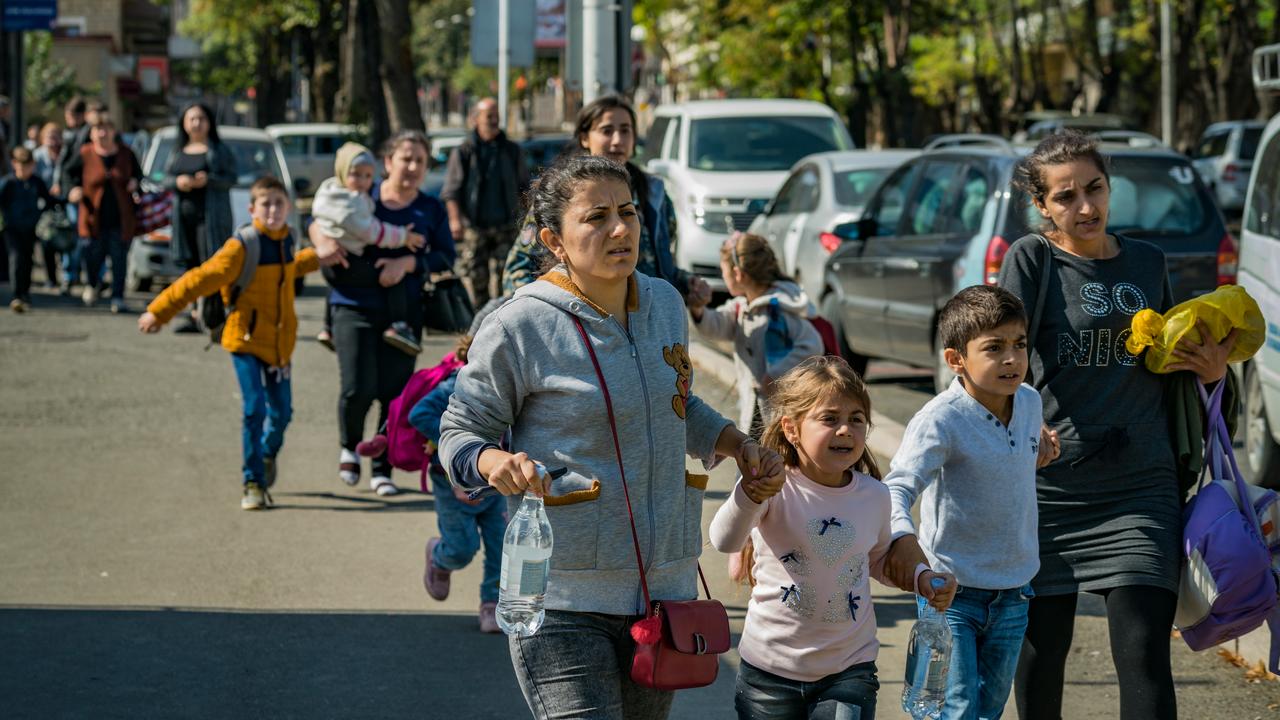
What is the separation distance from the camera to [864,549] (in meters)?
3.97

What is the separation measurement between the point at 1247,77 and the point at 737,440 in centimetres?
3685

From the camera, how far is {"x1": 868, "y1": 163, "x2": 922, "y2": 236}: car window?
39.7 ft

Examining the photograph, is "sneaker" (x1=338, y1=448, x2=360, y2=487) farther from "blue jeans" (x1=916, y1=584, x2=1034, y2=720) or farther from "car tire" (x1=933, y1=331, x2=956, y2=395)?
"blue jeans" (x1=916, y1=584, x2=1034, y2=720)

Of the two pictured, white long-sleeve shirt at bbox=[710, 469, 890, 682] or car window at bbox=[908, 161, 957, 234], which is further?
car window at bbox=[908, 161, 957, 234]

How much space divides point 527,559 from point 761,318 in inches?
135

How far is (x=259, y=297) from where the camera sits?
8703mm

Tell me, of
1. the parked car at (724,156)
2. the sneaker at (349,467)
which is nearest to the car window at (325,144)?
the parked car at (724,156)

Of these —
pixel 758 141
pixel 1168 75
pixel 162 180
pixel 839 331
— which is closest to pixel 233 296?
pixel 839 331

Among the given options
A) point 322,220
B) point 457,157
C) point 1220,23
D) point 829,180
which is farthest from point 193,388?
point 1220,23

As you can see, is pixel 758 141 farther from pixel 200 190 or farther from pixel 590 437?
pixel 590 437

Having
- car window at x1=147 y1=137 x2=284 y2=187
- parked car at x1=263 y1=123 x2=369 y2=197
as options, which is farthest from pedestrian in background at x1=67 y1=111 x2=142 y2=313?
parked car at x1=263 y1=123 x2=369 y2=197

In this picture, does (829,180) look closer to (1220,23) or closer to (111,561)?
(111,561)

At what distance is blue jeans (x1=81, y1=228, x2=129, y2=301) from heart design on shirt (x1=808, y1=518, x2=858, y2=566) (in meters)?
14.2

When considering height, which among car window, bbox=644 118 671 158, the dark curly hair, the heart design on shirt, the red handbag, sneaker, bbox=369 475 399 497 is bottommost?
sneaker, bbox=369 475 399 497
